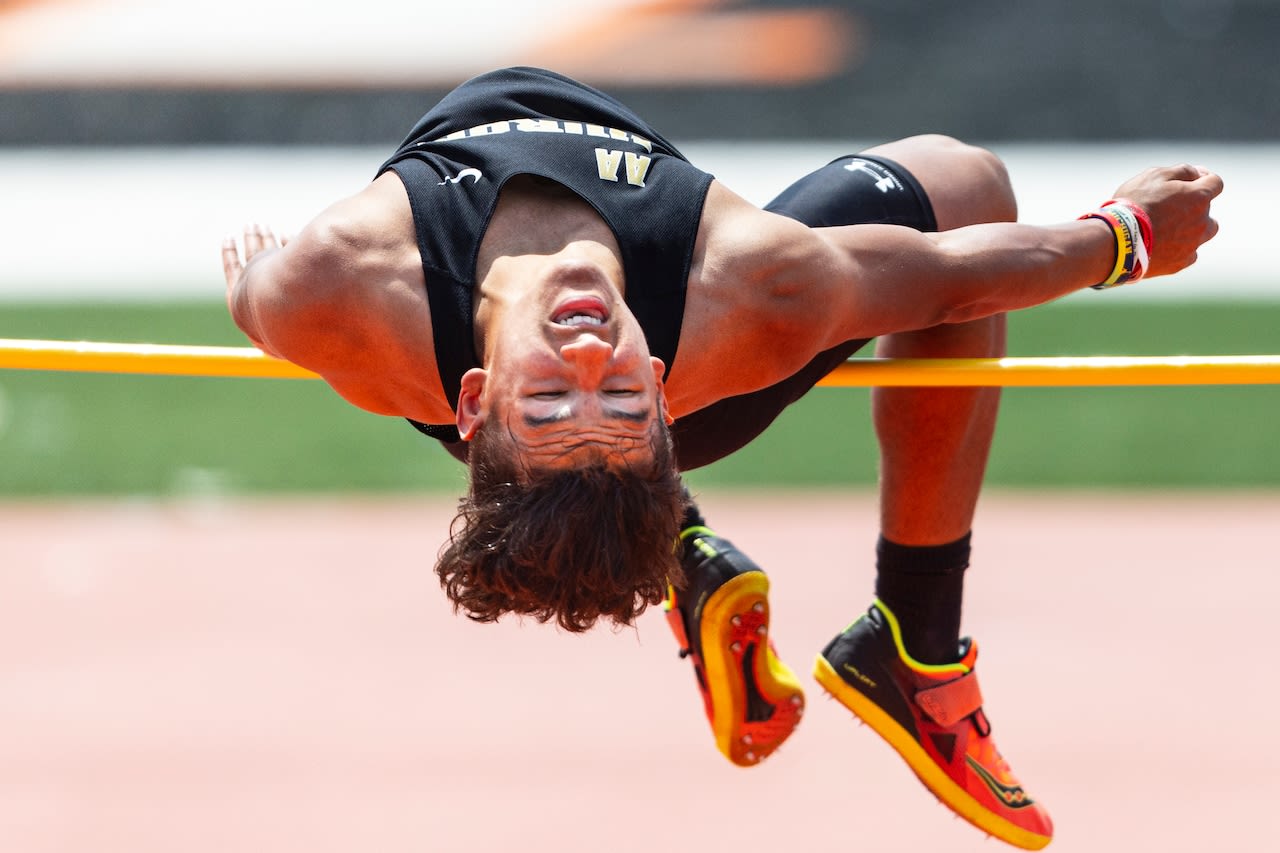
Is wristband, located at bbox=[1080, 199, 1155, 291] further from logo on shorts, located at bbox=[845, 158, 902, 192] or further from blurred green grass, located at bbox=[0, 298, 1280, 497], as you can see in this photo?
blurred green grass, located at bbox=[0, 298, 1280, 497]

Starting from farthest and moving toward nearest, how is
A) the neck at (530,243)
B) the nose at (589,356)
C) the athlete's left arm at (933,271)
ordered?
the athlete's left arm at (933,271)
the neck at (530,243)
the nose at (589,356)

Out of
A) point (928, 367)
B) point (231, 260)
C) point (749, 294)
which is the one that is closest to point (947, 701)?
point (928, 367)

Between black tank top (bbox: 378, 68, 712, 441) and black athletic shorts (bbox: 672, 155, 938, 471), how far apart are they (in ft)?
1.26

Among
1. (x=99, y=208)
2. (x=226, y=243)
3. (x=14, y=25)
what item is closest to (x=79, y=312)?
(x=99, y=208)

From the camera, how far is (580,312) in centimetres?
266

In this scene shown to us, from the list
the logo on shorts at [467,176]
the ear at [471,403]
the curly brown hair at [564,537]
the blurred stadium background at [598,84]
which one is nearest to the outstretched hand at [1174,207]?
the curly brown hair at [564,537]

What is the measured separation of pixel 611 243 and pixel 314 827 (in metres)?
3.35

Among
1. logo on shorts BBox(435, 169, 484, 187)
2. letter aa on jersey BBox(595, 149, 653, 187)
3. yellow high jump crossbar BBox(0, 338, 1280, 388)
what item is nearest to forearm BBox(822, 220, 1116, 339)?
yellow high jump crossbar BBox(0, 338, 1280, 388)

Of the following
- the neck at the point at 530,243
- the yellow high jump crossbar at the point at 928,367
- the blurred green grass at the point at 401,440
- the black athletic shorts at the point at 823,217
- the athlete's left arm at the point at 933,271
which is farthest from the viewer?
the blurred green grass at the point at 401,440

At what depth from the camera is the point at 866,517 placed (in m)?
9.36

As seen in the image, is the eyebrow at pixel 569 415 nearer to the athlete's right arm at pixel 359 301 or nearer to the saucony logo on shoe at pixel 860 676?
the athlete's right arm at pixel 359 301

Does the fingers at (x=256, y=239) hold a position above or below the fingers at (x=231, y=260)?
above

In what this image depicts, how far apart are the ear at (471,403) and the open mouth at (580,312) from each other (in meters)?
0.18

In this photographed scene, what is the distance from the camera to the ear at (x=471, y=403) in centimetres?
272
